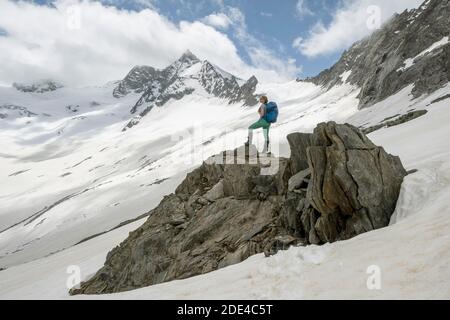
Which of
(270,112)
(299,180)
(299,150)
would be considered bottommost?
Answer: (299,180)

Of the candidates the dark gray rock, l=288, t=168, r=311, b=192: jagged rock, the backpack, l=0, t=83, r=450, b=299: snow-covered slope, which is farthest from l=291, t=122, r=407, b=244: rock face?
the backpack

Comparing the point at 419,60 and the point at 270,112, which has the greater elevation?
the point at 419,60

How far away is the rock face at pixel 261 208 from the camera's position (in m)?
10.1

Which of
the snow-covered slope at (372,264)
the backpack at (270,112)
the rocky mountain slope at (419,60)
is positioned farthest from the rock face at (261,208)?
the rocky mountain slope at (419,60)

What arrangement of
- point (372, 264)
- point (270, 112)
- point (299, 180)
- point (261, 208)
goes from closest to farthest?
1. point (372, 264)
2. point (299, 180)
3. point (261, 208)
4. point (270, 112)

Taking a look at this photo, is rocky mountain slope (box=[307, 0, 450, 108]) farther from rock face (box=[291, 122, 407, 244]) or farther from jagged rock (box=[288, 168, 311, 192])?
rock face (box=[291, 122, 407, 244])

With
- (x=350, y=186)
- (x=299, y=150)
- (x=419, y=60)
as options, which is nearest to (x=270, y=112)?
(x=299, y=150)

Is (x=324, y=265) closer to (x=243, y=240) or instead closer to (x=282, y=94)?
(x=243, y=240)

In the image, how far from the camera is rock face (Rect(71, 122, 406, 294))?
33.2ft

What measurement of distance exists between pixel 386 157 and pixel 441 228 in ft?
11.7

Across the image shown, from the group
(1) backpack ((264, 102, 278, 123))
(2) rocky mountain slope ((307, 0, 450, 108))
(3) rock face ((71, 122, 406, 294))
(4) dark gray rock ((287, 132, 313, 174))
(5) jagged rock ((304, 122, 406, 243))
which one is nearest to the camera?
(5) jagged rock ((304, 122, 406, 243))

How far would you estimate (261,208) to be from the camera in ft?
45.7

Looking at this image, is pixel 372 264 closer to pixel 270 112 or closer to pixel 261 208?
pixel 261 208
